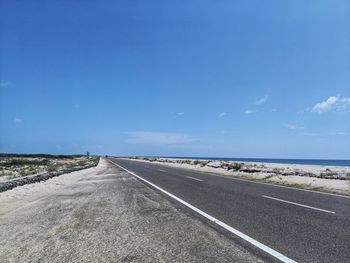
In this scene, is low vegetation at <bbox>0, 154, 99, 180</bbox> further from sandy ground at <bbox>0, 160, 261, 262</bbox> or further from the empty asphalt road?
the empty asphalt road

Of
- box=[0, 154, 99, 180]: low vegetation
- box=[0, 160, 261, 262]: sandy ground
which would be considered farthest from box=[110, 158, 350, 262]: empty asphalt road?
box=[0, 154, 99, 180]: low vegetation

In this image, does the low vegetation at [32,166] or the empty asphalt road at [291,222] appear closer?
the empty asphalt road at [291,222]

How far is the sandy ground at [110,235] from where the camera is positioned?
5906 millimetres

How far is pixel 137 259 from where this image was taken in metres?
5.72

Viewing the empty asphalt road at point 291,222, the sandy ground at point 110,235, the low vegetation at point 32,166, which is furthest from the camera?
the low vegetation at point 32,166

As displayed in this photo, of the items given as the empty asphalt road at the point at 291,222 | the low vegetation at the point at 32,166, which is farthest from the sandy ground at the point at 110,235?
the low vegetation at the point at 32,166

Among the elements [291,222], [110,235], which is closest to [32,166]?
[110,235]

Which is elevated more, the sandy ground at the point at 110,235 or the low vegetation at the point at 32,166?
the low vegetation at the point at 32,166

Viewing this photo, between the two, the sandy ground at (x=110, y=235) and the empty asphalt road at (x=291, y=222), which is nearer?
the sandy ground at (x=110, y=235)

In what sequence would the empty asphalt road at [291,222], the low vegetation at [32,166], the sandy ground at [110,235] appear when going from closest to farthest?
1. the sandy ground at [110,235]
2. the empty asphalt road at [291,222]
3. the low vegetation at [32,166]

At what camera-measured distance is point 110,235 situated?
744 cm

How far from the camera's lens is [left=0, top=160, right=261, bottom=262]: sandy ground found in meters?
5.91

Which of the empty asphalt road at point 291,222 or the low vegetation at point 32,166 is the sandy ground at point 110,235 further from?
the low vegetation at point 32,166

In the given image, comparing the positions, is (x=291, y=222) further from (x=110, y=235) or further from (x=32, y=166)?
(x=32, y=166)
